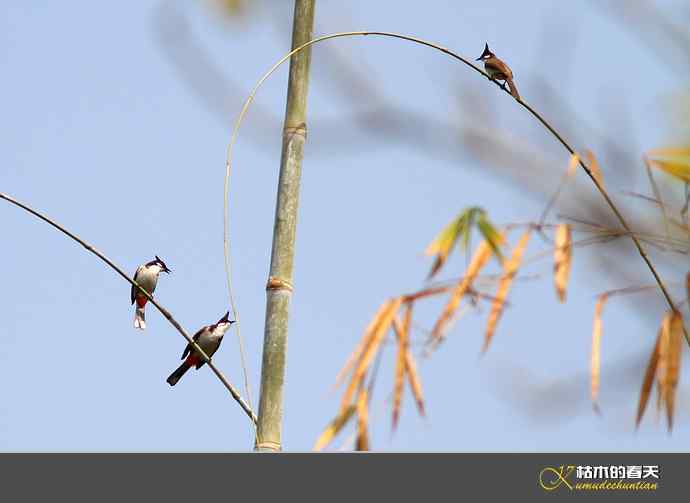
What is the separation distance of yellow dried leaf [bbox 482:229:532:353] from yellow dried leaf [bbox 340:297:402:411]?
359 millimetres

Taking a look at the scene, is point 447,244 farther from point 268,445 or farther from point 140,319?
point 140,319

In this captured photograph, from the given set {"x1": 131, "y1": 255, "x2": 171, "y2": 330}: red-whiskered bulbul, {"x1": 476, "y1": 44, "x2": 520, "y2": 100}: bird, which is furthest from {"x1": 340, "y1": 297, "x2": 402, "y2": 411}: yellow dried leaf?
{"x1": 131, "y1": 255, "x2": 171, "y2": 330}: red-whiskered bulbul

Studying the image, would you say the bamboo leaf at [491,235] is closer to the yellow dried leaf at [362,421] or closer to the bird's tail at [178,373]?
the yellow dried leaf at [362,421]

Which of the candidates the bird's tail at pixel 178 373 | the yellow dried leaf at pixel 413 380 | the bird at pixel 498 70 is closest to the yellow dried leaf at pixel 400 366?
the yellow dried leaf at pixel 413 380

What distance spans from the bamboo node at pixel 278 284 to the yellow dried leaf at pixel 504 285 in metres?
0.75

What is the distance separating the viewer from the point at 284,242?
11.3 ft

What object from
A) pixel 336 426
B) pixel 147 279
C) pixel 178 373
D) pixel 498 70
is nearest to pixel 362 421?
pixel 336 426

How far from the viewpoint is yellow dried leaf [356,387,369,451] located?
12.3 feet

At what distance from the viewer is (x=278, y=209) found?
3471 mm

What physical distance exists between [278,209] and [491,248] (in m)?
1.02

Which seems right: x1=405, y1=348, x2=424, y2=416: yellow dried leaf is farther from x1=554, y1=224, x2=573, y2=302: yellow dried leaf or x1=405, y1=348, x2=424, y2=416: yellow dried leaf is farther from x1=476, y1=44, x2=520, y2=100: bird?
x1=476, y1=44, x2=520, y2=100: bird

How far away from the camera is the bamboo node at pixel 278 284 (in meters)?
3.40
